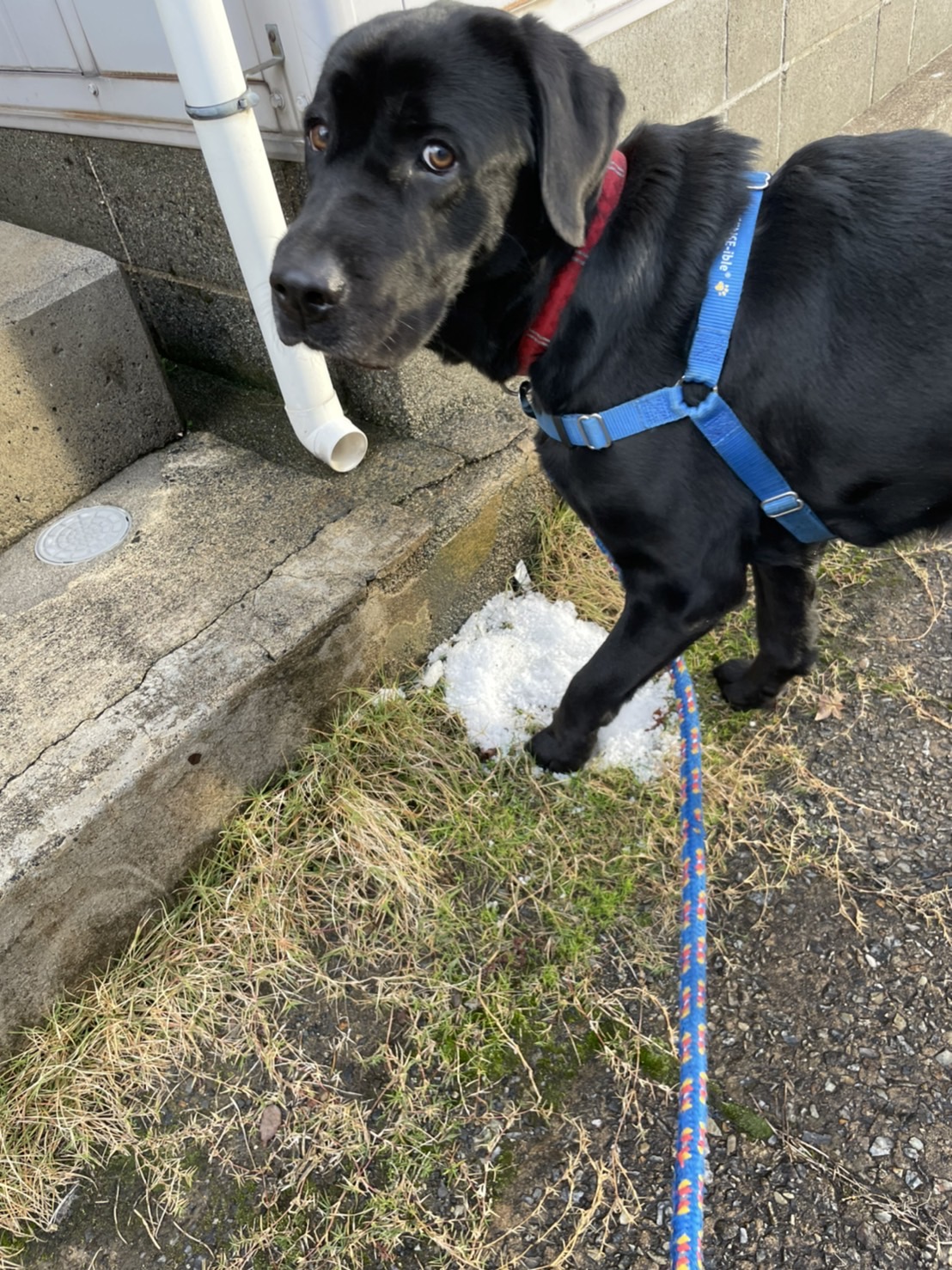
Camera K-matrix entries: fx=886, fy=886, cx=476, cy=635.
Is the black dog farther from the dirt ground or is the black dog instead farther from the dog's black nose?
the dirt ground

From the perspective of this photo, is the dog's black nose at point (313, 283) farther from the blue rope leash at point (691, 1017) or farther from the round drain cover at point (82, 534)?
the round drain cover at point (82, 534)

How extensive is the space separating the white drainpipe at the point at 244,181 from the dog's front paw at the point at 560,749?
1015 millimetres

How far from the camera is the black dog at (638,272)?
1625mm

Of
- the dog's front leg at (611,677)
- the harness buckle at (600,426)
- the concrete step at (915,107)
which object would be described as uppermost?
the harness buckle at (600,426)

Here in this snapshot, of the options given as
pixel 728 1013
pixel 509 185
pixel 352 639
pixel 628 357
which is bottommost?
pixel 728 1013

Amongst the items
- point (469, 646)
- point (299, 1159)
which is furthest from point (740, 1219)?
point (469, 646)

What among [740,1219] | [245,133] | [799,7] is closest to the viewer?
[740,1219]

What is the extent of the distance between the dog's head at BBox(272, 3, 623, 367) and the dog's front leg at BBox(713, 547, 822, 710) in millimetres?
1089

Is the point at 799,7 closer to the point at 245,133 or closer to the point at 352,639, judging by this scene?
the point at 245,133

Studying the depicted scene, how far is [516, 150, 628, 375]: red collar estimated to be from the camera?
177 centimetres

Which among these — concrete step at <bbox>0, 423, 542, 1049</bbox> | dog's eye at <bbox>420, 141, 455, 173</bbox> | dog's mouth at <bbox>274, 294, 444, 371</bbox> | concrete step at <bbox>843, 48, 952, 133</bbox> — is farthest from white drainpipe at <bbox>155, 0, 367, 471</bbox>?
concrete step at <bbox>843, 48, 952, 133</bbox>

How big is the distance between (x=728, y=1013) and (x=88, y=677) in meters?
1.67

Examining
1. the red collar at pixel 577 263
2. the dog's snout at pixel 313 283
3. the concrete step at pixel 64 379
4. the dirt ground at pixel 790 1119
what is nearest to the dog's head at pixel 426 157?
the dog's snout at pixel 313 283

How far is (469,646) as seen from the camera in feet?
8.79
